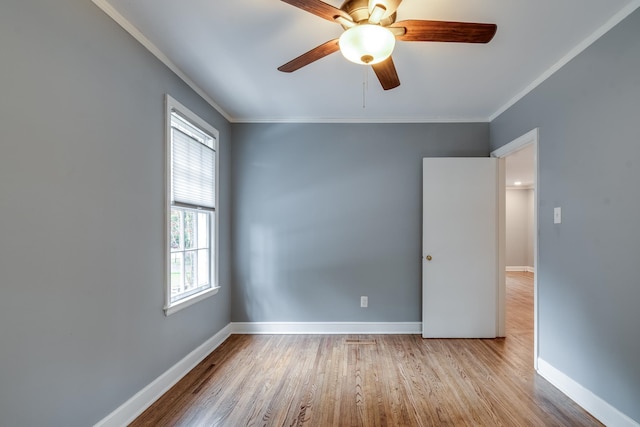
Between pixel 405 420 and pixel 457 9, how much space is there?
2.51 metres

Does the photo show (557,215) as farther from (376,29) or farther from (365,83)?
(376,29)

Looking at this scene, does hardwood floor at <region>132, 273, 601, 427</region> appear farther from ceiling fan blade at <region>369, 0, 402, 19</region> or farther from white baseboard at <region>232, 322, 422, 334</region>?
ceiling fan blade at <region>369, 0, 402, 19</region>

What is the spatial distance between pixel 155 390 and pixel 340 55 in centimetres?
276

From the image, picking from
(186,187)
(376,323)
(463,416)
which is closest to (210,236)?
(186,187)

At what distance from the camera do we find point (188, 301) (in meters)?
2.56

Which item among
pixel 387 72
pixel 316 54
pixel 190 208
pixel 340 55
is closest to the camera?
pixel 316 54

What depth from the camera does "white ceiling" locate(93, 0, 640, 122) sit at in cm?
175

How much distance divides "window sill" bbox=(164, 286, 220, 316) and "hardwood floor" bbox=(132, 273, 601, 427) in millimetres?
572

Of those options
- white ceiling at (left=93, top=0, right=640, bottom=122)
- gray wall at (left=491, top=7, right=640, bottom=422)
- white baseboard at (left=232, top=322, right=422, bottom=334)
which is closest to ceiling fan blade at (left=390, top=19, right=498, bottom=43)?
white ceiling at (left=93, top=0, right=640, bottom=122)

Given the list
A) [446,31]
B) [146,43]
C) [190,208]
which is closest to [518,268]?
[446,31]

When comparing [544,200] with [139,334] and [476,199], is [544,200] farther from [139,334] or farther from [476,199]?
[139,334]

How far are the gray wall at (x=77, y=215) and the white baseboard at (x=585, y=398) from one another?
9.77ft

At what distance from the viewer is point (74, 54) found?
1.56 metres

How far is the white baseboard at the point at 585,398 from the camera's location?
182 cm
